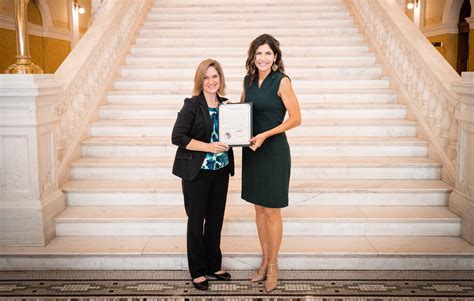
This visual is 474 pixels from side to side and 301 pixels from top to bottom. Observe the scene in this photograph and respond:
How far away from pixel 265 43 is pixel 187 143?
854mm

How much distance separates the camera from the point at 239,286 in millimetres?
3619

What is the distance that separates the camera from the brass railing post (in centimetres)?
402

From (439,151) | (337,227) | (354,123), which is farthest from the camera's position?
(354,123)

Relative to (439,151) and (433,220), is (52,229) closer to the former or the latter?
(433,220)

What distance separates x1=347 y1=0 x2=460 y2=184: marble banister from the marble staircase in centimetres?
18

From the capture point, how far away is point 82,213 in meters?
4.48

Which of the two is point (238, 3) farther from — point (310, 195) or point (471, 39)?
point (471, 39)

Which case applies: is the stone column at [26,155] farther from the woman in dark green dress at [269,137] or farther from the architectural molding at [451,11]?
the architectural molding at [451,11]

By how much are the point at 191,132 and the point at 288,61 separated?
4367 millimetres

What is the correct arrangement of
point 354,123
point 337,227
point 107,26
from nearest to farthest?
point 337,227 → point 354,123 → point 107,26

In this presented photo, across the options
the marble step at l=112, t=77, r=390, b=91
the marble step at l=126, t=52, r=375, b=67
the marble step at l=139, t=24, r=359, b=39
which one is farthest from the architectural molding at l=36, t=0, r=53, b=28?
the marble step at l=112, t=77, r=390, b=91

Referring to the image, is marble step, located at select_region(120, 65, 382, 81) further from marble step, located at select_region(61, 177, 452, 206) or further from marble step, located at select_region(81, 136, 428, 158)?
marble step, located at select_region(61, 177, 452, 206)

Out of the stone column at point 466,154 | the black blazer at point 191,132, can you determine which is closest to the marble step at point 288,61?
the stone column at point 466,154

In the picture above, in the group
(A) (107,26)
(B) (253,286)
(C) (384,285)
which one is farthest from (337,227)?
(A) (107,26)
